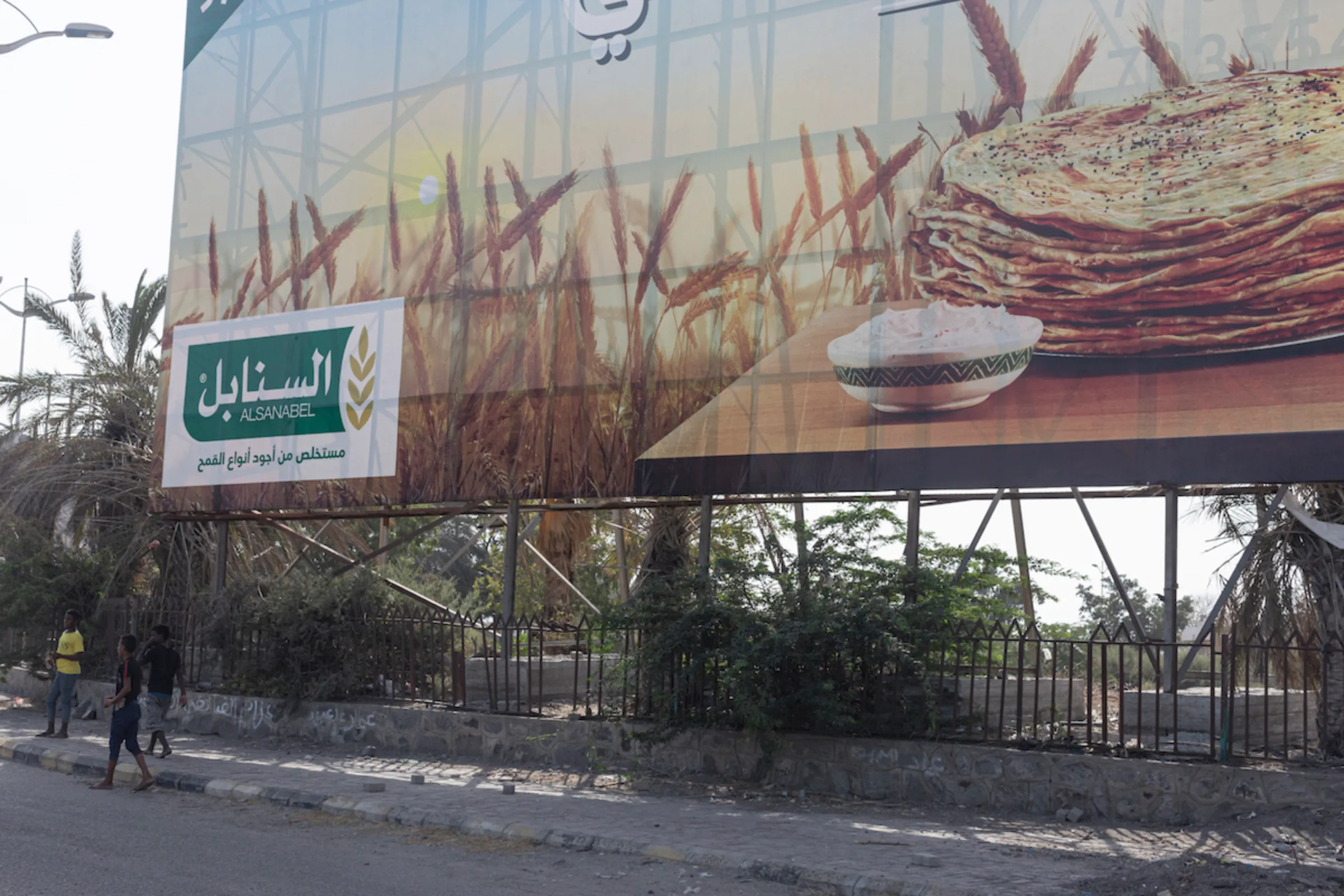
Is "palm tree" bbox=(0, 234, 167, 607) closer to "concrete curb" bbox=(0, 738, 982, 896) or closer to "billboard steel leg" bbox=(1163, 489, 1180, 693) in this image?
"concrete curb" bbox=(0, 738, 982, 896)

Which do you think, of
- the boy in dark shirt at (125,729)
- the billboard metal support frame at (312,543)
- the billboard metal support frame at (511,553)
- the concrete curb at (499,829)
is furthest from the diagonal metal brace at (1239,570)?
the billboard metal support frame at (312,543)

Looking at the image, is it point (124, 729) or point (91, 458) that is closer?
point (124, 729)

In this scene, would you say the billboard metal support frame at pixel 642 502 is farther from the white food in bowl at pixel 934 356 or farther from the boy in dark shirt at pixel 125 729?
the boy in dark shirt at pixel 125 729

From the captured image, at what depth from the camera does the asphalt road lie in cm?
735

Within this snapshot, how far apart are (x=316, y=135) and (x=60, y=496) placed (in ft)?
24.3

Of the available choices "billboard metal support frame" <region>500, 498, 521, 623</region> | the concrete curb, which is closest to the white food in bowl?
"billboard metal support frame" <region>500, 498, 521, 623</region>

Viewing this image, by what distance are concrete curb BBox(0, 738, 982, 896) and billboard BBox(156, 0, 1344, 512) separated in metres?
4.63

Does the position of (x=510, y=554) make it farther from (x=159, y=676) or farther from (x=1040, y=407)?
(x=1040, y=407)

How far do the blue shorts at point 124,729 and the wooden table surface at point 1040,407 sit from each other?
223 inches

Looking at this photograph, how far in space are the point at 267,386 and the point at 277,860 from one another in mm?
10309

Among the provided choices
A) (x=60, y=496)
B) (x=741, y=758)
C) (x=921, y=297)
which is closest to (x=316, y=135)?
(x=60, y=496)

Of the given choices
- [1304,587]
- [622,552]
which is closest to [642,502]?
[622,552]

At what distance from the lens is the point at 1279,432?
10367mm

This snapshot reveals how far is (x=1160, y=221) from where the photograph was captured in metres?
11.2
